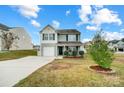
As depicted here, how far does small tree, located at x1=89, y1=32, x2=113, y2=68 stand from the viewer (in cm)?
1059

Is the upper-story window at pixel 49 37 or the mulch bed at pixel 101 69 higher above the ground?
the upper-story window at pixel 49 37

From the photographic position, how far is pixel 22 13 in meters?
12.0

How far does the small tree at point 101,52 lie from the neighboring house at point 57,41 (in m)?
8.26

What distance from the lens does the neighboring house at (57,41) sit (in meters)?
19.8

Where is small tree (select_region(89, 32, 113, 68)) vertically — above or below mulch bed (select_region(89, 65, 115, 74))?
above

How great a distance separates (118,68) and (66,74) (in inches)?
109

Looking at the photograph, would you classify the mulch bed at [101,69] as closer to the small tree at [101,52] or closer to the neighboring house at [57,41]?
the small tree at [101,52]

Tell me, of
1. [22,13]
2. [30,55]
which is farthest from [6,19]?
[30,55]

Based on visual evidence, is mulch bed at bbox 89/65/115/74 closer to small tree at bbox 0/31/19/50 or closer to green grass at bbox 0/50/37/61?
green grass at bbox 0/50/37/61

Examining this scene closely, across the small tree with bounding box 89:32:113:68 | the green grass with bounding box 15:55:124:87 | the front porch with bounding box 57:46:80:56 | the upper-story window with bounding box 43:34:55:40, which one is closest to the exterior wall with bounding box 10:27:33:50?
the upper-story window with bounding box 43:34:55:40

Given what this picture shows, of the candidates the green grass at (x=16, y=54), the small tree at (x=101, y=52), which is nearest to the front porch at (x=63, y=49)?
the green grass at (x=16, y=54)

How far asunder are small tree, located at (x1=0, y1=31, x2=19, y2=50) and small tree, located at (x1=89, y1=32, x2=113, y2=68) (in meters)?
9.22

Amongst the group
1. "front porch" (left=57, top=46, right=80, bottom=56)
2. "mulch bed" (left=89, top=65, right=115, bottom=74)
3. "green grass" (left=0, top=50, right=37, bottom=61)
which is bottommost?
"mulch bed" (left=89, top=65, right=115, bottom=74)
